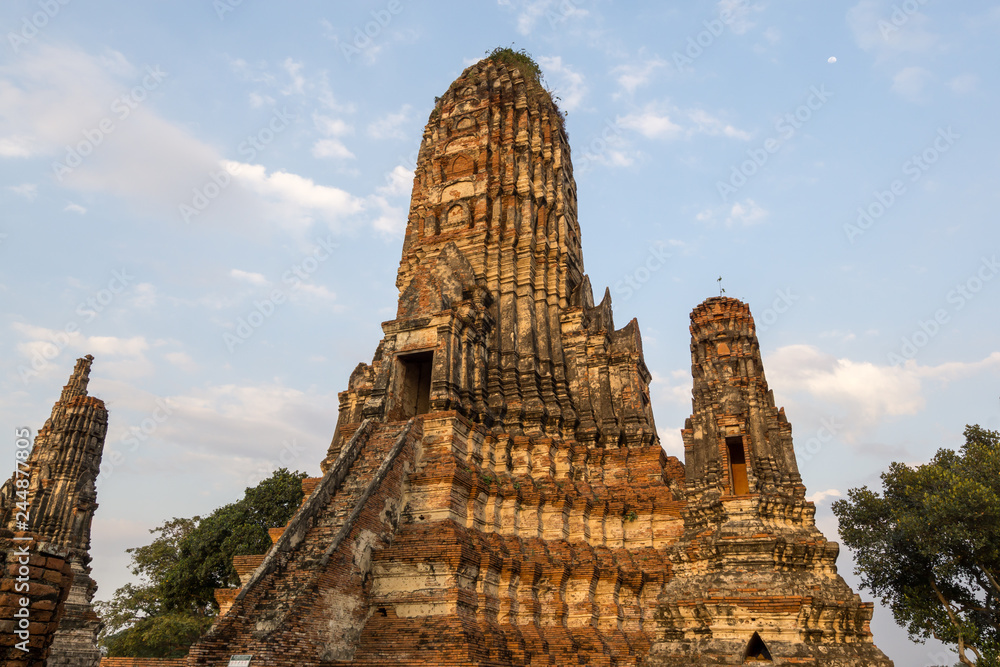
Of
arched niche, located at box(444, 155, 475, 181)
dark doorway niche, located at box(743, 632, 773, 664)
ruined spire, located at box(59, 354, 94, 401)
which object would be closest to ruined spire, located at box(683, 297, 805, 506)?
dark doorway niche, located at box(743, 632, 773, 664)

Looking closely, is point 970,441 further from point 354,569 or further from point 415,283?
point 354,569

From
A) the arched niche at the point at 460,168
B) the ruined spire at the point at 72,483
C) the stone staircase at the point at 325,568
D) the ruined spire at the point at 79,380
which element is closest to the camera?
the stone staircase at the point at 325,568

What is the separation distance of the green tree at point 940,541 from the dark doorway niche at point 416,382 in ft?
49.6

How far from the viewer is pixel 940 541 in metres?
19.2

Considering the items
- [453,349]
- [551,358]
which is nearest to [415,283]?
[453,349]

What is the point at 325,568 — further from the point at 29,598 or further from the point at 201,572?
the point at 201,572

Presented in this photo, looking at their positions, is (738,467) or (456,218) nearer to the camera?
(738,467)

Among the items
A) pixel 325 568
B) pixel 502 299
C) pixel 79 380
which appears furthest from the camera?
pixel 79 380

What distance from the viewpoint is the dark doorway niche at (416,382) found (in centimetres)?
1642

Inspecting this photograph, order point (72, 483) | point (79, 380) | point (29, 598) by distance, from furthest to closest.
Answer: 1. point (79, 380)
2. point (72, 483)
3. point (29, 598)

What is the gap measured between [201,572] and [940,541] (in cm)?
2610

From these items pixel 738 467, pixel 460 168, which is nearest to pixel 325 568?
pixel 738 467

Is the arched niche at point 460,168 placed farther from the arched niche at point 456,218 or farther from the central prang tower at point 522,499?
the arched niche at point 456,218

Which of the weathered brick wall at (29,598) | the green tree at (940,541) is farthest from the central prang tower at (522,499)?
the green tree at (940,541)
